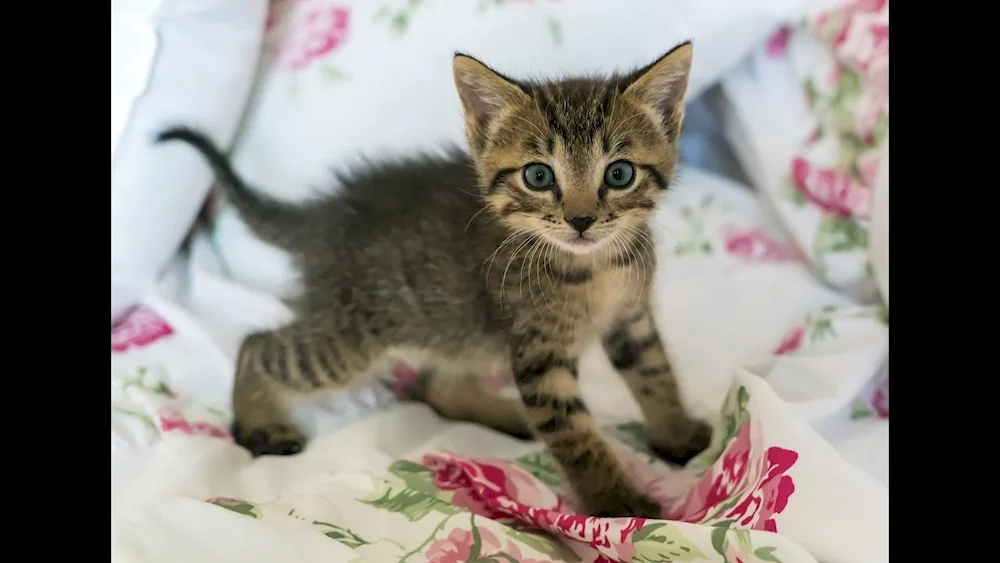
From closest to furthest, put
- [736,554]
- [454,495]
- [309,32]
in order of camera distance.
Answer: [736,554], [454,495], [309,32]

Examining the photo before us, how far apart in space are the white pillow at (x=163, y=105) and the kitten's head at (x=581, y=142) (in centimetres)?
71

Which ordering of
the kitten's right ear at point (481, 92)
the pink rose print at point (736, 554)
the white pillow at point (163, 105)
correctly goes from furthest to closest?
the white pillow at point (163, 105) < the kitten's right ear at point (481, 92) < the pink rose print at point (736, 554)

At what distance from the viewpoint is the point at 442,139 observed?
1317 millimetres

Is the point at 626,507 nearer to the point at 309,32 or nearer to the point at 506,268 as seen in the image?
the point at 506,268

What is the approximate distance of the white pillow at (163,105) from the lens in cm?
133

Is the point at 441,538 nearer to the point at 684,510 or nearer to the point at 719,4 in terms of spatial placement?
the point at 684,510

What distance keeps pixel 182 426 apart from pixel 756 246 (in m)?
1.06

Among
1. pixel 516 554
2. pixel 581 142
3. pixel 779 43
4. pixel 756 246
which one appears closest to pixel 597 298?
pixel 581 142

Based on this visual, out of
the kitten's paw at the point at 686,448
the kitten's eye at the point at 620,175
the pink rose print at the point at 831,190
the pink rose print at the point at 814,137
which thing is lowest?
the kitten's paw at the point at 686,448

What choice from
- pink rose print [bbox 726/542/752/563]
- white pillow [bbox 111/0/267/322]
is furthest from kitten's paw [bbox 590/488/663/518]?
white pillow [bbox 111/0/267/322]

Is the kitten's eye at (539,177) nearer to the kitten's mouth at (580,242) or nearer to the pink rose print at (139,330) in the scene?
the kitten's mouth at (580,242)

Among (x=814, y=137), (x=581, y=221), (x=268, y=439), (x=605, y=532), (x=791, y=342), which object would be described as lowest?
(x=268, y=439)

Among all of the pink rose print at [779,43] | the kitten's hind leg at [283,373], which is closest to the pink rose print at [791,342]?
the pink rose print at [779,43]

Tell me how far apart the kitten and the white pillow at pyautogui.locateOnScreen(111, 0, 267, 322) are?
0.07 meters
